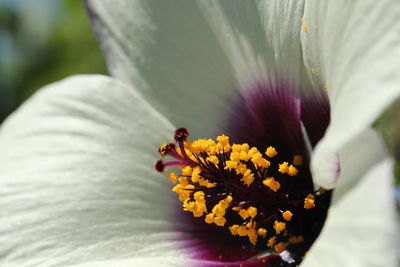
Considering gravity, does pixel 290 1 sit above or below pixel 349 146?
above

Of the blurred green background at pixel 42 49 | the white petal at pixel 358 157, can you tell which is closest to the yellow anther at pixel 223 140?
the white petal at pixel 358 157

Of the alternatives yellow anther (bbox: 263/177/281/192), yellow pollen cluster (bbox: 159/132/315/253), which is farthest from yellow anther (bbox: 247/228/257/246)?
yellow anther (bbox: 263/177/281/192)

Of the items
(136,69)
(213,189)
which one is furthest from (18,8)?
(213,189)

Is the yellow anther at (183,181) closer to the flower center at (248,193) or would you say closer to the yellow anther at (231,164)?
the flower center at (248,193)

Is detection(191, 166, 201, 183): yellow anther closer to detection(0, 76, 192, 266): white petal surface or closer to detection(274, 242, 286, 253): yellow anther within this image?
detection(0, 76, 192, 266): white petal surface

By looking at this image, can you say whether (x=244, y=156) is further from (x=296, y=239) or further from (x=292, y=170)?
(x=296, y=239)

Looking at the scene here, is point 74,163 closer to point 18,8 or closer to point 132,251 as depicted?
point 132,251

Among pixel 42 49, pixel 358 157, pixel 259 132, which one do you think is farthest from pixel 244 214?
pixel 42 49
